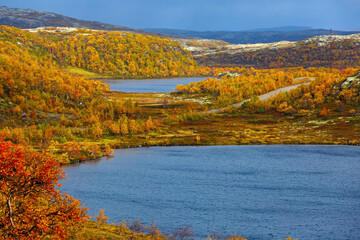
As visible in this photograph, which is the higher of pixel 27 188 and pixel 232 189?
pixel 27 188

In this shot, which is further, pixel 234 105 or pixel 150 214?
pixel 234 105

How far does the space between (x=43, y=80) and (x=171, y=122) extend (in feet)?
216

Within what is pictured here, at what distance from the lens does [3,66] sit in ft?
563

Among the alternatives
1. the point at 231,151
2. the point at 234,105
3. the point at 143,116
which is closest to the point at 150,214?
the point at 231,151

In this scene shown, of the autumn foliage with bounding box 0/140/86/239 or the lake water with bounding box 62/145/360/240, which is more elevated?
the autumn foliage with bounding box 0/140/86/239

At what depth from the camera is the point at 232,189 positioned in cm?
7525

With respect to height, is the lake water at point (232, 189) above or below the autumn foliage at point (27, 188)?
below

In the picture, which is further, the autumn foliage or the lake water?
the lake water

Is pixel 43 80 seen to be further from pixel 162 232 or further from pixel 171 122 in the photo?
pixel 162 232

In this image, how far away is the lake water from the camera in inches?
2231

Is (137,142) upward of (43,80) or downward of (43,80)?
downward

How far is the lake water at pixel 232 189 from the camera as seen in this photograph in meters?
56.7

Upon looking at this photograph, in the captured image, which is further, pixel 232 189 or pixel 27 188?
pixel 232 189

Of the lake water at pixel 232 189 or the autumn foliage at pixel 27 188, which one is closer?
the autumn foliage at pixel 27 188
